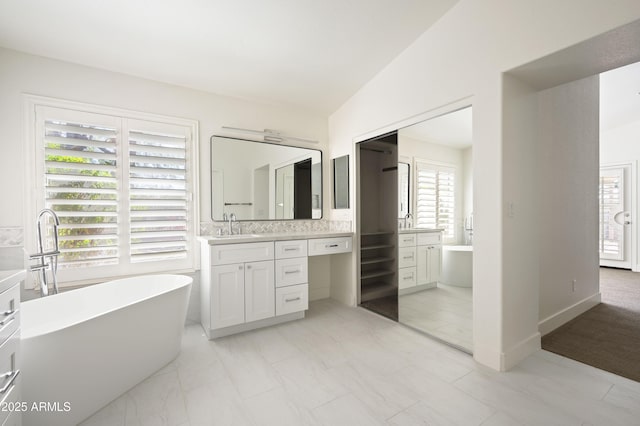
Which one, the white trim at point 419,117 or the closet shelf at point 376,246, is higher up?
the white trim at point 419,117

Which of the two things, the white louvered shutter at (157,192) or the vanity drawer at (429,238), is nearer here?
the vanity drawer at (429,238)

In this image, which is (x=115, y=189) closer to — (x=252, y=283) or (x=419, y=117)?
(x=252, y=283)

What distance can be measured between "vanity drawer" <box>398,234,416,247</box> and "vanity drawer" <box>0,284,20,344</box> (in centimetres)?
279

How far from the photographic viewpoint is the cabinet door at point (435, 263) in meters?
2.63

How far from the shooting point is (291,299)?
3.00 m

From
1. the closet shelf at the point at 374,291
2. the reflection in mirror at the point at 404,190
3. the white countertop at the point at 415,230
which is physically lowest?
the closet shelf at the point at 374,291

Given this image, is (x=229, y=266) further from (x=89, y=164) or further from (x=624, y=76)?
(x=624, y=76)

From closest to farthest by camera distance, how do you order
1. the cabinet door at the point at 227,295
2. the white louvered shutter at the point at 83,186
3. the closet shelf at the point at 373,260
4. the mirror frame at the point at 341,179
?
the white louvered shutter at the point at 83,186
the cabinet door at the point at 227,295
the closet shelf at the point at 373,260
the mirror frame at the point at 341,179

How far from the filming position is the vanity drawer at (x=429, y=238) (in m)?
2.63

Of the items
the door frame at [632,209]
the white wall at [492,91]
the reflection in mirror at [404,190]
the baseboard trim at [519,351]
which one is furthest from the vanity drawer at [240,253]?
the door frame at [632,209]

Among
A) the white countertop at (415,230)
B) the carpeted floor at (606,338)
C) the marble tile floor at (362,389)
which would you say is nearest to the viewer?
the marble tile floor at (362,389)

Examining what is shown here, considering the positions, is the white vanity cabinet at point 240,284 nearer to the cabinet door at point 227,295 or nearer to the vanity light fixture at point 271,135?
the cabinet door at point 227,295

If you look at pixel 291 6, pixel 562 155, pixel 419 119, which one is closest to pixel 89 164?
pixel 291 6

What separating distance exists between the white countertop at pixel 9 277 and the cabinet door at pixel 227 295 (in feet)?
4.47
